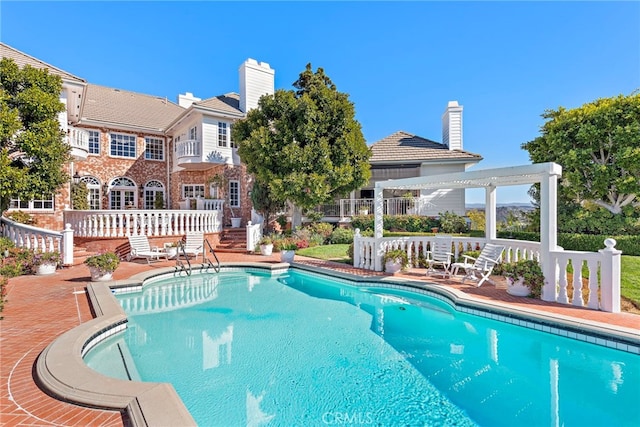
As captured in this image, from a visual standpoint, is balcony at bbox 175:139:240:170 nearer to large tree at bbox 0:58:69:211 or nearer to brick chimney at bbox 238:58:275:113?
brick chimney at bbox 238:58:275:113

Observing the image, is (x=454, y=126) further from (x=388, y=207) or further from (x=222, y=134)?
(x=222, y=134)

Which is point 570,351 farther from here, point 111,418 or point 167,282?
point 167,282

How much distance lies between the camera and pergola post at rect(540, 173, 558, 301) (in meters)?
7.48

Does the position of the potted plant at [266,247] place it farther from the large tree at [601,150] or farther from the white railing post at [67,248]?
the large tree at [601,150]

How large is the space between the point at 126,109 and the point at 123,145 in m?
3.57

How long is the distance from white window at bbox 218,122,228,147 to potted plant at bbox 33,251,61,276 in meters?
10.9

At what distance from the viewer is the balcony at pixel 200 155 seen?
61.4 feet

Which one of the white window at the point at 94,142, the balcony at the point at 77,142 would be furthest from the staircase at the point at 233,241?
the white window at the point at 94,142

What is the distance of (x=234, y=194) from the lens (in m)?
20.1

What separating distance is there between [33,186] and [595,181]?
20.1 meters

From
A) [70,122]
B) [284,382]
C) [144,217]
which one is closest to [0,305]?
[284,382]

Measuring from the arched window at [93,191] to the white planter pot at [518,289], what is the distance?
905 inches

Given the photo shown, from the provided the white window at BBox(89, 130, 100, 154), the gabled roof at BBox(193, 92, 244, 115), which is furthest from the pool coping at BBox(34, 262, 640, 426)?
the white window at BBox(89, 130, 100, 154)

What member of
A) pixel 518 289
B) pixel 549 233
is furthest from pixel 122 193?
pixel 549 233
